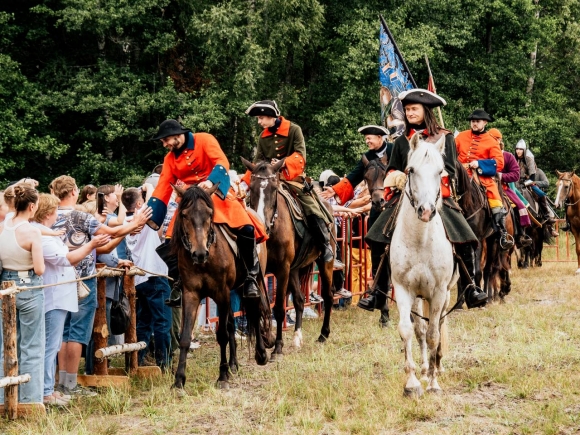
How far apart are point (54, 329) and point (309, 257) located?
4.78m

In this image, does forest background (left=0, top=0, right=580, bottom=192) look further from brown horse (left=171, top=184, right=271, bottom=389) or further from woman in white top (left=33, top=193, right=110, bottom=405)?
woman in white top (left=33, top=193, right=110, bottom=405)

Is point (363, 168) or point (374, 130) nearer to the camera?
point (363, 168)

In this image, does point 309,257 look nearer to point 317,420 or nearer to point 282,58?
point 317,420

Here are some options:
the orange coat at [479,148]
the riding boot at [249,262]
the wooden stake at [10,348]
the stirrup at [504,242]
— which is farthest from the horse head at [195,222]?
the stirrup at [504,242]

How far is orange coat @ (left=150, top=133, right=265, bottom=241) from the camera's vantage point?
28.8 ft

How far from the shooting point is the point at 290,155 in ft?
36.9

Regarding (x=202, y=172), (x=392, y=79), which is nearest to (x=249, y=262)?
(x=202, y=172)

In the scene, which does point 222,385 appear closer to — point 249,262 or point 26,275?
point 249,262

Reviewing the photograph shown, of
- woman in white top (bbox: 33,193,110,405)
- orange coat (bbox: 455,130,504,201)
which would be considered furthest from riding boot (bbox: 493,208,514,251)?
woman in white top (bbox: 33,193,110,405)

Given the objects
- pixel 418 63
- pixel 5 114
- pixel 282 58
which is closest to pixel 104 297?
pixel 5 114

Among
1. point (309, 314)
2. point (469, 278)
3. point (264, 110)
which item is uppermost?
point (264, 110)

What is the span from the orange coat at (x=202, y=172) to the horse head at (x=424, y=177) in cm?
227

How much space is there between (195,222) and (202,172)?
1.08m

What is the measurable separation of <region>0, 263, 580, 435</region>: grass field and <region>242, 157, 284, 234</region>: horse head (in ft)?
5.80
